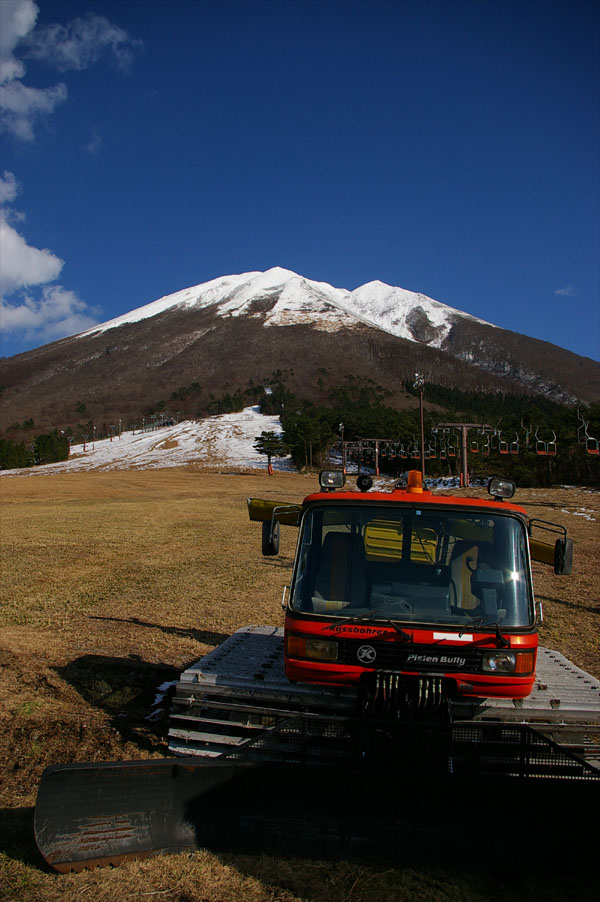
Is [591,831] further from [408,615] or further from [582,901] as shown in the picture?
[408,615]

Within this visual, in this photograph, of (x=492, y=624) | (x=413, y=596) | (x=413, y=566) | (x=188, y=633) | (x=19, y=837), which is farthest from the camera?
(x=188, y=633)

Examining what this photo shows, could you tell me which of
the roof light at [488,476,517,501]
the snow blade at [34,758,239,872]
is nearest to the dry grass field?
the snow blade at [34,758,239,872]

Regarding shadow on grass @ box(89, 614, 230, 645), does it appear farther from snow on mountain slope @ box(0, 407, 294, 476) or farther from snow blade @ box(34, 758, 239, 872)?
snow on mountain slope @ box(0, 407, 294, 476)

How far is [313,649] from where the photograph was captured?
5.02 metres

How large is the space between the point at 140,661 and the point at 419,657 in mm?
4961

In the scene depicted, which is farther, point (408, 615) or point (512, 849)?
point (408, 615)

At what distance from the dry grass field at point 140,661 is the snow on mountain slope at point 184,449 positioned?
83001 mm

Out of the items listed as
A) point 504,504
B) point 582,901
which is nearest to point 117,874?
point 582,901

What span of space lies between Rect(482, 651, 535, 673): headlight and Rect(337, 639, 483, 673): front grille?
2.3 inches

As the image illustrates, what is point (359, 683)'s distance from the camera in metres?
4.87

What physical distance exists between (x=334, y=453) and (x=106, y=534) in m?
93.6

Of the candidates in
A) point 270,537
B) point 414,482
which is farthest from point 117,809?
point 414,482

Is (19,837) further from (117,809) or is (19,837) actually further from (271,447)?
(271,447)

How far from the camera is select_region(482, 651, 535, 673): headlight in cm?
483
